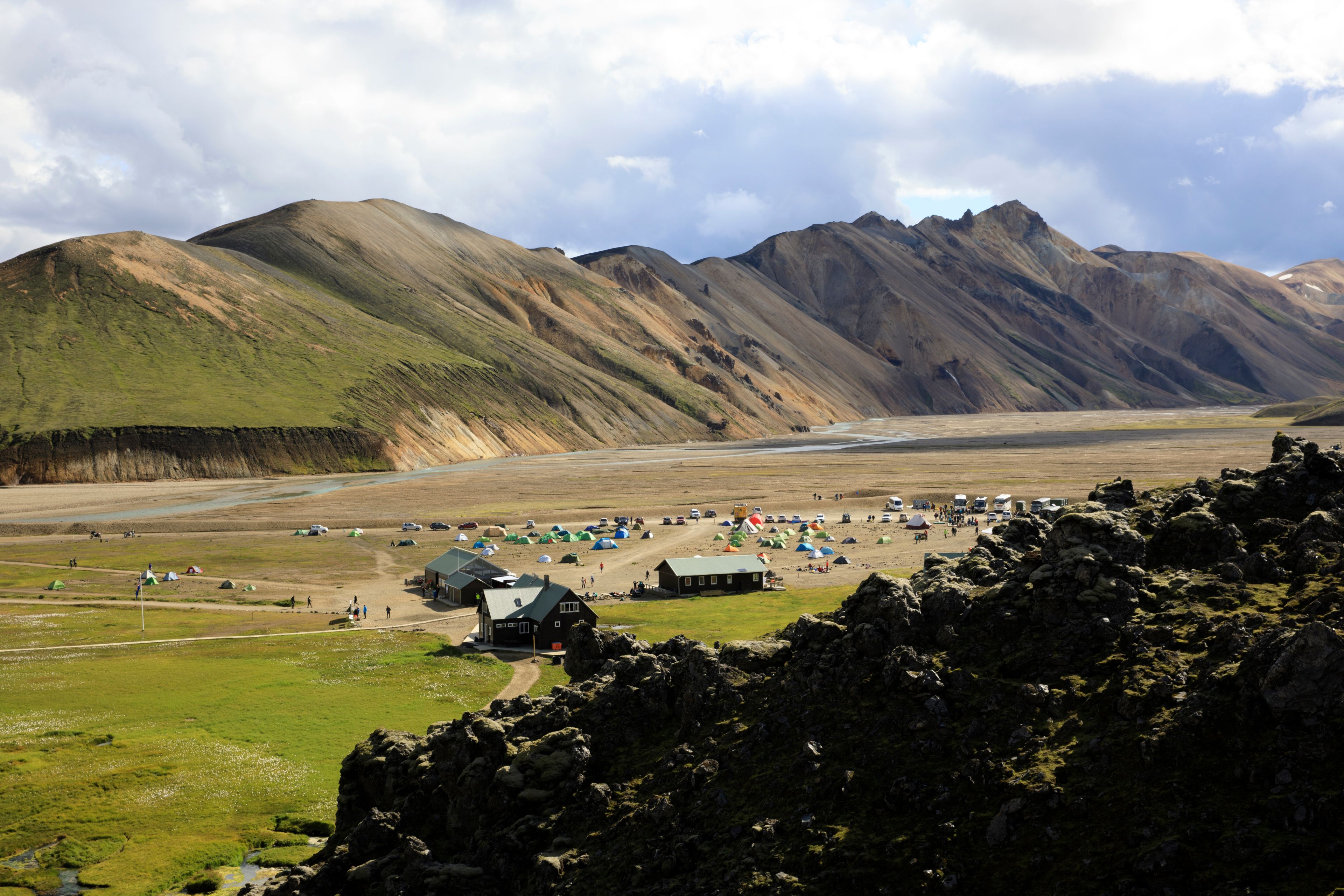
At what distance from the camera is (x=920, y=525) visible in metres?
109

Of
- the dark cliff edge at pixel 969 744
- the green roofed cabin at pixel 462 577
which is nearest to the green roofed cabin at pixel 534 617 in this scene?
the green roofed cabin at pixel 462 577

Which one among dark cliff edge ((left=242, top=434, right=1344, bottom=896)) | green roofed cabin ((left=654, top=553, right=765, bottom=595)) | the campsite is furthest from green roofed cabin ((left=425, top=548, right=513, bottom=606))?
dark cliff edge ((left=242, top=434, right=1344, bottom=896))

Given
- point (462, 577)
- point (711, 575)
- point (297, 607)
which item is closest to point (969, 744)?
point (711, 575)

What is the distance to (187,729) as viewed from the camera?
4616 cm

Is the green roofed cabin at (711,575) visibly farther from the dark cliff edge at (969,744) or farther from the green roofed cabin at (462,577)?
the dark cliff edge at (969,744)

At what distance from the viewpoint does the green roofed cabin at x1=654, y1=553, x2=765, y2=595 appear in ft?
264

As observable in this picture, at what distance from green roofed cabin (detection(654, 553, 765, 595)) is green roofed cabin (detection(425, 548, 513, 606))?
14959mm

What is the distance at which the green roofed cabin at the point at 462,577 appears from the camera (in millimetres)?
78250

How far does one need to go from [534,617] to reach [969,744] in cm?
4719

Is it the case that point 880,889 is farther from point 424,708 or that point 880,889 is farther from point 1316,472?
point 424,708

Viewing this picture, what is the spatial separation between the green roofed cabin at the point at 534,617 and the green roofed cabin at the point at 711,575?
17163 mm

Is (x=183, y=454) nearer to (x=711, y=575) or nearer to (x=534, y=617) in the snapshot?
(x=711, y=575)

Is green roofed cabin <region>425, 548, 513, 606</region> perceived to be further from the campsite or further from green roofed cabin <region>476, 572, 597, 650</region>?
green roofed cabin <region>476, 572, 597, 650</region>

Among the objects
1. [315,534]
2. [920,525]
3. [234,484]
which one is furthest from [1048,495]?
[234,484]
